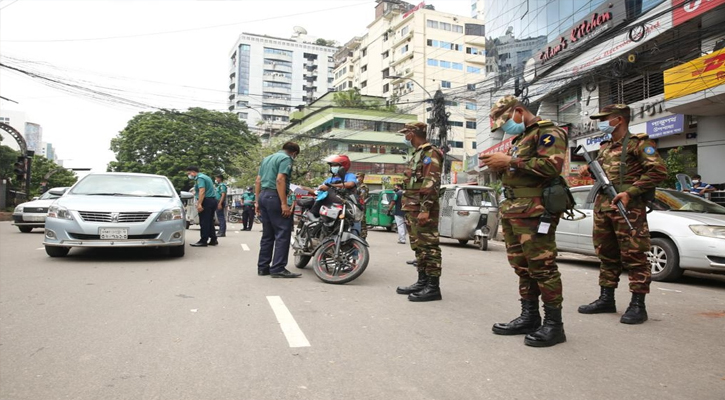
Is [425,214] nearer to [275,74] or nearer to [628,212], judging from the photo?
[628,212]

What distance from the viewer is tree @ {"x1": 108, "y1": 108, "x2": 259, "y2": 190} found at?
149ft

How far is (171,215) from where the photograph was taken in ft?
25.5

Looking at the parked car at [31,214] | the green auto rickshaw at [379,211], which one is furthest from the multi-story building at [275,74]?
the parked car at [31,214]

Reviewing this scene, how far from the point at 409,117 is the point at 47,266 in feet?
→ 173

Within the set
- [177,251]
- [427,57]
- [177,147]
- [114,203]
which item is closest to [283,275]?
[177,251]

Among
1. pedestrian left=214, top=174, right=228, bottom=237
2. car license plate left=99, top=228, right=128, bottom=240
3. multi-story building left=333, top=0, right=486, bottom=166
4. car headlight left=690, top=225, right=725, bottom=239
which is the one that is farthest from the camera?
multi-story building left=333, top=0, right=486, bottom=166

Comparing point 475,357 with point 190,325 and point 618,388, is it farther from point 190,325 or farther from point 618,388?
point 190,325

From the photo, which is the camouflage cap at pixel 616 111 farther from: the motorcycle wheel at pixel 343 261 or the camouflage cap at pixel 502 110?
the motorcycle wheel at pixel 343 261

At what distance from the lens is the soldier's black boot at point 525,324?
3.82 meters

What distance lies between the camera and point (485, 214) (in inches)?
476

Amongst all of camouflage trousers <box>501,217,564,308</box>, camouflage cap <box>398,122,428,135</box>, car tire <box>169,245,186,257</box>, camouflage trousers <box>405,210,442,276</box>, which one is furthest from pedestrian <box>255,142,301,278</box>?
camouflage trousers <box>501,217,564,308</box>

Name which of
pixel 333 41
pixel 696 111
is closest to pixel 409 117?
pixel 696 111

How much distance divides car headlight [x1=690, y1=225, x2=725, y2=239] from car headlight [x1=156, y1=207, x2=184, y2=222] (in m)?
→ 7.36

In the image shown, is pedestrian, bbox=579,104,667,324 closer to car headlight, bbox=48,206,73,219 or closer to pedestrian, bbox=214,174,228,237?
car headlight, bbox=48,206,73,219
